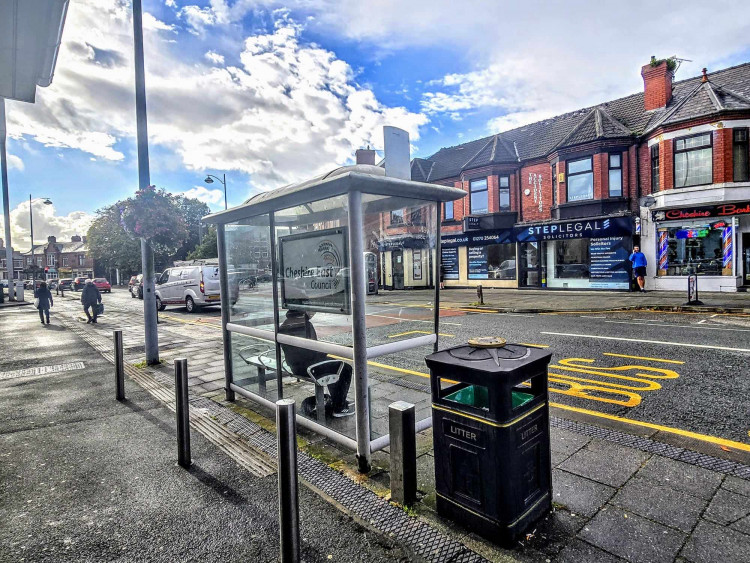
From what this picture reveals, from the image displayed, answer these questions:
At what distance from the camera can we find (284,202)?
13.5 ft

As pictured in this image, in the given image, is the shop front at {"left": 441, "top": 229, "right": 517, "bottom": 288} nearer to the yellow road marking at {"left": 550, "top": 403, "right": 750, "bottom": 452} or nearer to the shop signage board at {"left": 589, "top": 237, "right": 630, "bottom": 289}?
the shop signage board at {"left": 589, "top": 237, "right": 630, "bottom": 289}

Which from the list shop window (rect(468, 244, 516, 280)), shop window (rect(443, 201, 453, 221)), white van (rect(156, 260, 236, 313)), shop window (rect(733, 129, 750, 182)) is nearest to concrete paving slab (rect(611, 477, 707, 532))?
white van (rect(156, 260, 236, 313))

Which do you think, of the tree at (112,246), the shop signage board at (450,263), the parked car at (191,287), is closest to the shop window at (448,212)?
the shop signage board at (450,263)

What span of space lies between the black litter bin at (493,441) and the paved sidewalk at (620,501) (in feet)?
0.45

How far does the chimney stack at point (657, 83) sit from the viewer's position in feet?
63.8

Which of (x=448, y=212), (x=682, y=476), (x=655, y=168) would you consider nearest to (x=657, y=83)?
(x=655, y=168)

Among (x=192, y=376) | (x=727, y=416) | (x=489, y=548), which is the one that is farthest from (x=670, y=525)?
(x=192, y=376)

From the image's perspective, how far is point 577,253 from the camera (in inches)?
845

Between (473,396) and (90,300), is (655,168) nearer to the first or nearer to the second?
(473,396)

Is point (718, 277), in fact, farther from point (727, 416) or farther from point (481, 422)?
point (481, 422)

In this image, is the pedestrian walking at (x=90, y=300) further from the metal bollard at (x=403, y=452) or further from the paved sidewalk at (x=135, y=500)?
the metal bollard at (x=403, y=452)

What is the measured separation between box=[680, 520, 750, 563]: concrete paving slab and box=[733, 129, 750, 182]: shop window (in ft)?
64.2

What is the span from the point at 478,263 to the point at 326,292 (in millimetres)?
22831

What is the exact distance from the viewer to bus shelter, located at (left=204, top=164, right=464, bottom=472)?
3.48 meters
